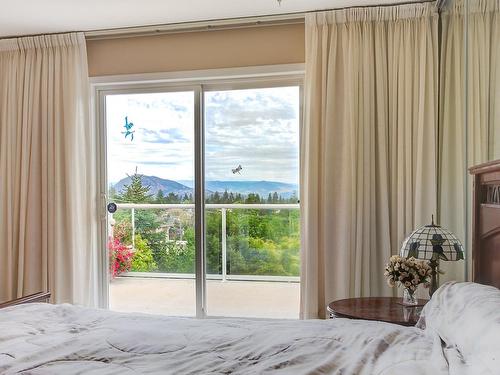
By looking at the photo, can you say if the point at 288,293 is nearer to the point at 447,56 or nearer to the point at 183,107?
the point at 183,107

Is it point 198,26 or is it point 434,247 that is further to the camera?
point 198,26

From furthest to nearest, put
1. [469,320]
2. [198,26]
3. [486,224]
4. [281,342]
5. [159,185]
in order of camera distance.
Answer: [159,185] → [198,26] → [486,224] → [281,342] → [469,320]

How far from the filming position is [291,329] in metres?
1.65

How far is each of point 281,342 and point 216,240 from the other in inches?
82.7

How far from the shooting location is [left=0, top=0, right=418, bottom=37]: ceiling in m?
2.95

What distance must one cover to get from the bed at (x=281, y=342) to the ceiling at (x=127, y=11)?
6.25 ft

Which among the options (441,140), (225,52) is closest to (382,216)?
(441,140)

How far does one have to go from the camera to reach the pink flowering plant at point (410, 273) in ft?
7.38

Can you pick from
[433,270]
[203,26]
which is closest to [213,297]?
[433,270]

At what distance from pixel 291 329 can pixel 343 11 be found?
2.38m

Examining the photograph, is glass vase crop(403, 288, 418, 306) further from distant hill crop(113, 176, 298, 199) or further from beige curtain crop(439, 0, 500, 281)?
distant hill crop(113, 176, 298, 199)

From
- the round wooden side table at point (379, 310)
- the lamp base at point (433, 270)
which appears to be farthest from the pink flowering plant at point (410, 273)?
the round wooden side table at point (379, 310)

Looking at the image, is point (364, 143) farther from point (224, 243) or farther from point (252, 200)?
point (224, 243)

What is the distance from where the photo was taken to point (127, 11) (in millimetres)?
3088
